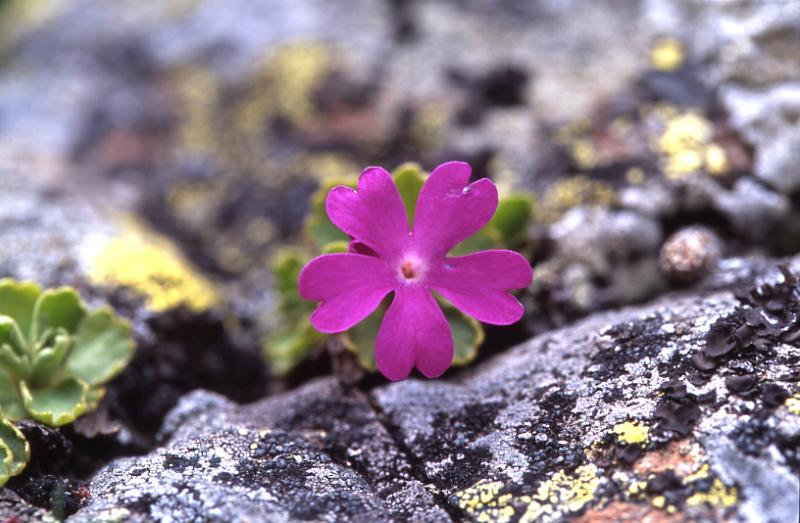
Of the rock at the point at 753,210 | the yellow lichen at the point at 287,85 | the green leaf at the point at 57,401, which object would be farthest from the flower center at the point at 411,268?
the yellow lichen at the point at 287,85

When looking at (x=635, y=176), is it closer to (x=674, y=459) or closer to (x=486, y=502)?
(x=674, y=459)

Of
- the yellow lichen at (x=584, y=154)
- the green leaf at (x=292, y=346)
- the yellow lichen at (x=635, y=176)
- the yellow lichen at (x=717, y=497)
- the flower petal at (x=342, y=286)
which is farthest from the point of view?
the yellow lichen at (x=584, y=154)


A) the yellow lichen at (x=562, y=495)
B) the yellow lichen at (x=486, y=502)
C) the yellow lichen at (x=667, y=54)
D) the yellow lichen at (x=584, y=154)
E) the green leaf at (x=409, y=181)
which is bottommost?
the yellow lichen at (x=486, y=502)

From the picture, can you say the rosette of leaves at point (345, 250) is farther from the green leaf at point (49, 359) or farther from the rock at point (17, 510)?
the rock at point (17, 510)

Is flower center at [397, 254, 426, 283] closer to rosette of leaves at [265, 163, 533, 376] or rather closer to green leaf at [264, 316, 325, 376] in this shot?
rosette of leaves at [265, 163, 533, 376]

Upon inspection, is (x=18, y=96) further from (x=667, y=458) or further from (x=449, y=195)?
(x=667, y=458)

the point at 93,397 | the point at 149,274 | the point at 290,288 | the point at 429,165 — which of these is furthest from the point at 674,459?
the point at 149,274

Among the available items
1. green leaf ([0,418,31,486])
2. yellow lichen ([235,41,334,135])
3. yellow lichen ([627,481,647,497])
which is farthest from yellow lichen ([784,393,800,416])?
yellow lichen ([235,41,334,135])
